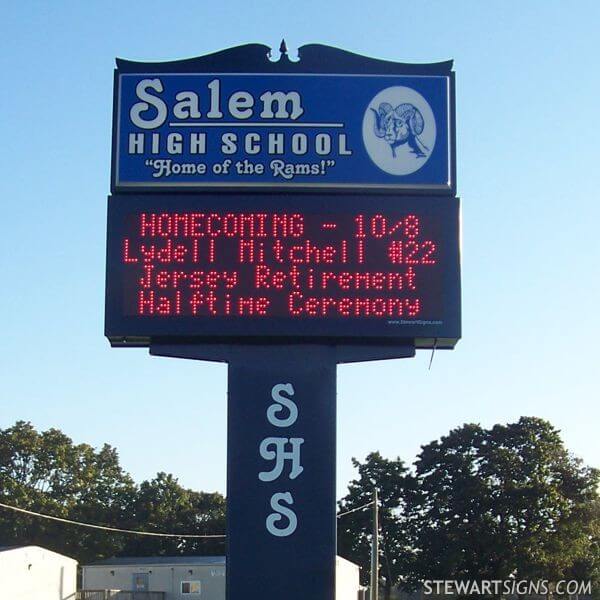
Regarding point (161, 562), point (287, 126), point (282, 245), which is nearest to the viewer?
point (282, 245)

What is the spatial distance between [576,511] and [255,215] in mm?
47626

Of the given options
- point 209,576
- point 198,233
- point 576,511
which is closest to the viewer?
point 198,233

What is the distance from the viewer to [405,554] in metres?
63.0

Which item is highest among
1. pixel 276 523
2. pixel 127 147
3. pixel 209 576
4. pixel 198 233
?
pixel 127 147

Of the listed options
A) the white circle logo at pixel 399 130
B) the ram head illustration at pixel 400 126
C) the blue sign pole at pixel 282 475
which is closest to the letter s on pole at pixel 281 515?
the blue sign pole at pixel 282 475

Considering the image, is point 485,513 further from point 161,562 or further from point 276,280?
point 276,280

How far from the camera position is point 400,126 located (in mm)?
16938

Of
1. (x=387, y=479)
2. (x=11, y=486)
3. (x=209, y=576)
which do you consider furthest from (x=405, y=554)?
(x=11, y=486)

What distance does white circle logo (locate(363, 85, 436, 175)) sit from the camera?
16.8m

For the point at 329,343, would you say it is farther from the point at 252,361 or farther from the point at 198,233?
the point at 198,233

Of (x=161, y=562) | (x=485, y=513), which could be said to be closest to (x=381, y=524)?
(x=485, y=513)

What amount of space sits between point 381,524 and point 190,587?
15.2 m

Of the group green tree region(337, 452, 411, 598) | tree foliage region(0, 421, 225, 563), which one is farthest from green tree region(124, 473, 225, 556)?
green tree region(337, 452, 411, 598)

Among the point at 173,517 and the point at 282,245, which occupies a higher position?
the point at 282,245
